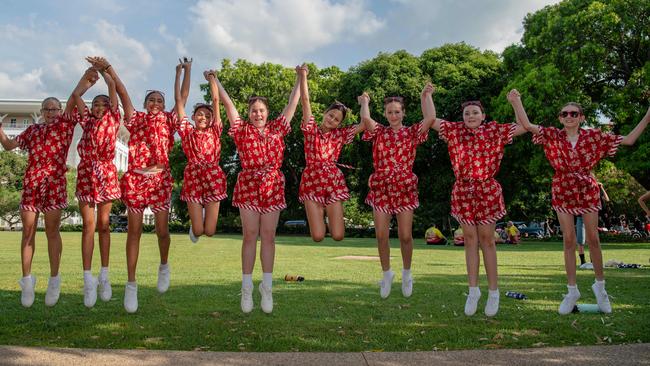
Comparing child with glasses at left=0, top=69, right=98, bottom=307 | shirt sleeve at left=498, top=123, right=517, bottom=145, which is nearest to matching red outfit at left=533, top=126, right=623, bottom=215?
shirt sleeve at left=498, top=123, right=517, bottom=145

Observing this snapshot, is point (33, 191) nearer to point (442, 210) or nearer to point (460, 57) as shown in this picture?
point (442, 210)

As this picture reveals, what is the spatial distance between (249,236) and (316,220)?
3.34 ft

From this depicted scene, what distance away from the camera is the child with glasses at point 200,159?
7.80m

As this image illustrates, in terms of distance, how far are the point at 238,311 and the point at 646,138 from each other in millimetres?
26212

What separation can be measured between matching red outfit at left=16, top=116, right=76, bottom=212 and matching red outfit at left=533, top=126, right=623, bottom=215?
6.67 metres

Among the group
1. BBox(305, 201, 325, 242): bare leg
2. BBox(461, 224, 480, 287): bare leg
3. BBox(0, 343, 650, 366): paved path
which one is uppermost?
BBox(305, 201, 325, 242): bare leg

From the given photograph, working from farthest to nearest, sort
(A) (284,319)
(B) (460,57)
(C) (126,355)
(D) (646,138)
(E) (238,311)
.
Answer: (B) (460,57), (D) (646,138), (E) (238,311), (A) (284,319), (C) (126,355)

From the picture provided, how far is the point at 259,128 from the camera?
296 inches

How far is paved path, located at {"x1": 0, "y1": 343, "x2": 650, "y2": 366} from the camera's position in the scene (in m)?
5.33

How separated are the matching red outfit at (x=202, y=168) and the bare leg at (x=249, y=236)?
836 millimetres

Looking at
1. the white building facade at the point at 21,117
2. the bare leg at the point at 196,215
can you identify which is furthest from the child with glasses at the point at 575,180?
the white building facade at the point at 21,117

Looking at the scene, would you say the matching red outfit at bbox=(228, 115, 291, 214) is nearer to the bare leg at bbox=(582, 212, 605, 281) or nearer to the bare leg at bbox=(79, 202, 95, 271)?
the bare leg at bbox=(79, 202, 95, 271)

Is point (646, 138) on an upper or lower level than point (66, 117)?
upper

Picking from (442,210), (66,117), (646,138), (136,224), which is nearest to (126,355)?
(136,224)
